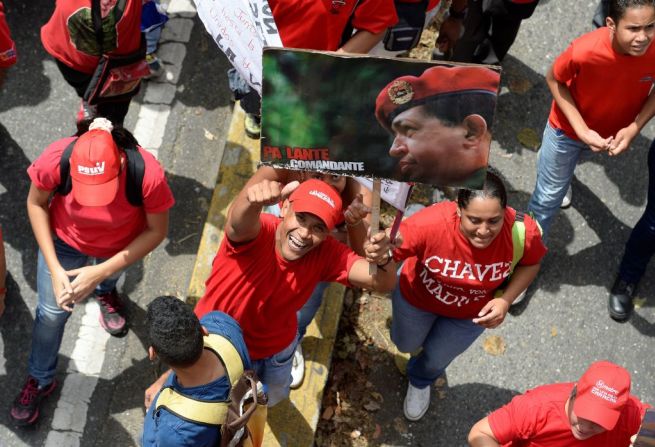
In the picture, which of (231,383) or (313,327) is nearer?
(231,383)

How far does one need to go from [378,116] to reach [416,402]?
2581 mm

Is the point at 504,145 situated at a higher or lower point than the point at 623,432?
lower

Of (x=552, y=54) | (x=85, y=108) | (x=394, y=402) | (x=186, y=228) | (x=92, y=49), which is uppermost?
(x=92, y=49)

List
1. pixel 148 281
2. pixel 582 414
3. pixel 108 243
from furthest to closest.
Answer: pixel 148 281 → pixel 108 243 → pixel 582 414

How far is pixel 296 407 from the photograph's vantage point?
5207 millimetres

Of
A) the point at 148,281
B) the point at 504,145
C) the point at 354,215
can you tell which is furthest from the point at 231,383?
the point at 504,145

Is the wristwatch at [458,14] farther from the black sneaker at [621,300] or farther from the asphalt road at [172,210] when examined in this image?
the black sneaker at [621,300]

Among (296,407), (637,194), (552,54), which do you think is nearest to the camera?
(296,407)

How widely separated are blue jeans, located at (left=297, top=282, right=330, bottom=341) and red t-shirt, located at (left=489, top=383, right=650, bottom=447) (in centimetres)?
133

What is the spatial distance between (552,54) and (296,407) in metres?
3.76

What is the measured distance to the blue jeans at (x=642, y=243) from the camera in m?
5.43

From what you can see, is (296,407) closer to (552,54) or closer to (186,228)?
(186,228)

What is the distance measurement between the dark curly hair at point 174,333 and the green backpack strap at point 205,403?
0.16 m

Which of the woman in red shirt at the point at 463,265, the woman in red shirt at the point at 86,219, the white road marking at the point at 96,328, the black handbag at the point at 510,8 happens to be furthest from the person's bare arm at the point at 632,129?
the white road marking at the point at 96,328
